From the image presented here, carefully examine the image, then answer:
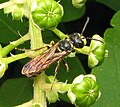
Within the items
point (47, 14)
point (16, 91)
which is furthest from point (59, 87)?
point (16, 91)

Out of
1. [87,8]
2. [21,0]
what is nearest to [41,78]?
[21,0]

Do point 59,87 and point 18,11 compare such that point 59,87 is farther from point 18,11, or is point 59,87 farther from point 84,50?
point 18,11

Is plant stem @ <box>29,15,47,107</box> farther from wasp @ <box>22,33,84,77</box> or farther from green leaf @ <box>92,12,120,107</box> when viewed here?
green leaf @ <box>92,12,120,107</box>

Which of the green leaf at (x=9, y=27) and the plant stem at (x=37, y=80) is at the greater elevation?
the plant stem at (x=37, y=80)

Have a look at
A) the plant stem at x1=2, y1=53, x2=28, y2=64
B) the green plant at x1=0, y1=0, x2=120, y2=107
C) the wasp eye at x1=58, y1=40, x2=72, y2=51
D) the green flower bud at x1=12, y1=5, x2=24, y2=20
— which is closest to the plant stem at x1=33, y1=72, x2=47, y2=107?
the green plant at x1=0, y1=0, x2=120, y2=107

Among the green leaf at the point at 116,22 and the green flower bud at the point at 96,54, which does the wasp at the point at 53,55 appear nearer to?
the green flower bud at the point at 96,54

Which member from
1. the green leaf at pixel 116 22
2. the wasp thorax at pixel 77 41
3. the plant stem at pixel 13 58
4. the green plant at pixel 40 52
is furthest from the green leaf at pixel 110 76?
the plant stem at pixel 13 58

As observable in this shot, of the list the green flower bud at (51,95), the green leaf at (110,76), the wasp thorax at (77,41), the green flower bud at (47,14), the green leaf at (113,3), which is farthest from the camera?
the green leaf at (113,3)
